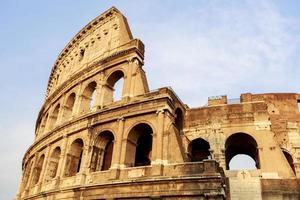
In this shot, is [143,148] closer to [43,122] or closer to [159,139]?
[159,139]

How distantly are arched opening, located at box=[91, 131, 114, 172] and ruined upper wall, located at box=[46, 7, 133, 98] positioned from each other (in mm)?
5139

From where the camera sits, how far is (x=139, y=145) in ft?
48.8

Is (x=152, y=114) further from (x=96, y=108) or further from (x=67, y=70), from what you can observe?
(x=67, y=70)

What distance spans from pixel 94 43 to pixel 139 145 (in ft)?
27.0

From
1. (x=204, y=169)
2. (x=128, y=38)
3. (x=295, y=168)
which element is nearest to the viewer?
(x=204, y=169)

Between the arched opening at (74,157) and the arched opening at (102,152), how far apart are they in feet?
5.10

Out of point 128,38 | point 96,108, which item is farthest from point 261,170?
point 128,38

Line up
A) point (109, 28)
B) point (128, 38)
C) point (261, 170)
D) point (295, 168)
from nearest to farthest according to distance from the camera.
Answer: point (261, 170)
point (295, 168)
point (128, 38)
point (109, 28)

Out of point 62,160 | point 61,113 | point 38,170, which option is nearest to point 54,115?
point 61,113

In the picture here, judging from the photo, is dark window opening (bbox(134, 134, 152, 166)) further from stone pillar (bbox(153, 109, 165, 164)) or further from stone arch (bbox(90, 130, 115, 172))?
stone pillar (bbox(153, 109, 165, 164))

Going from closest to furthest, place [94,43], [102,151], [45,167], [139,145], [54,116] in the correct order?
[102,151], [139,145], [45,167], [94,43], [54,116]

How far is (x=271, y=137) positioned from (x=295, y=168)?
275 cm

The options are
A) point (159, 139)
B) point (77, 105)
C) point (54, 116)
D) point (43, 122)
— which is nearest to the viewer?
point (159, 139)

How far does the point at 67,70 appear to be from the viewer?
21.6 metres
